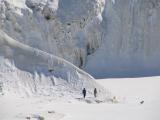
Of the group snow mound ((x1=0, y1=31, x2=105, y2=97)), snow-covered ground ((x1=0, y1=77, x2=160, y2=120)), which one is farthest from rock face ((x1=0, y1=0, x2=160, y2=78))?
snow-covered ground ((x1=0, y1=77, x2=160, y2=120))

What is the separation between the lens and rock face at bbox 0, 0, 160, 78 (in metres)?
34.1

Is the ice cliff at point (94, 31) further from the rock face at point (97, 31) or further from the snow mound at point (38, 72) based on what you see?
the snow mound at point (38, 72)

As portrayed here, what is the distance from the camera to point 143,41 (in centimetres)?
3628

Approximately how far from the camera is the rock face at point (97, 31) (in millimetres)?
34094

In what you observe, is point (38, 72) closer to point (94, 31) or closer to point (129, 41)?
point (94, 31)

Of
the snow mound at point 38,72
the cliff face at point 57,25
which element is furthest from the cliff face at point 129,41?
the snow mound at point 38,72

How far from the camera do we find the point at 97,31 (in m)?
36.2

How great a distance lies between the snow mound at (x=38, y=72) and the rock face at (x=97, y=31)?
5.20m

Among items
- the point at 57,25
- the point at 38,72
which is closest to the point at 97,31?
the point at 57,25

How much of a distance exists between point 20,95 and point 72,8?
10.1m

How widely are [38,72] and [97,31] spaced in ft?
28.9

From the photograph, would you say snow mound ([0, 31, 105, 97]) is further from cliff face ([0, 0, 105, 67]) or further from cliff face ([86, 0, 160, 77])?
cliff face ([86, 0, 160, 77])

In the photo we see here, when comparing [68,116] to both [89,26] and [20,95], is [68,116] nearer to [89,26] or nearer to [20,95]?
[20,95]

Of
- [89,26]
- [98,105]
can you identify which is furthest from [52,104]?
A: [89,26]
